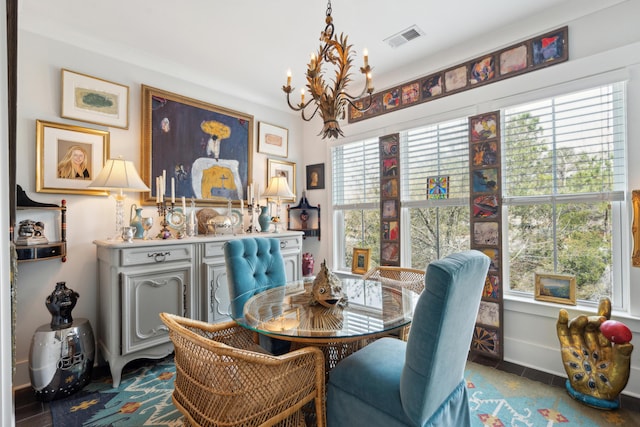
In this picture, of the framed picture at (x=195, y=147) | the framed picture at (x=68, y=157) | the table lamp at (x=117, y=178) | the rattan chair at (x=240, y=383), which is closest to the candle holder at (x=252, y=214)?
the framed picture at (x=195, y=147)

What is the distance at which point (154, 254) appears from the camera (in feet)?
7.85

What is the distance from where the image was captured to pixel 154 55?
9.29 feet

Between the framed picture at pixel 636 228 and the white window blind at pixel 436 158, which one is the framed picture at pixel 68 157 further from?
the framed picture at pixel 636 228

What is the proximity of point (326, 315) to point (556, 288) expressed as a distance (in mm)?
1976

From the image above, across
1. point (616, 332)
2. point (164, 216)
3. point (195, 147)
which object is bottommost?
point (616, 332)

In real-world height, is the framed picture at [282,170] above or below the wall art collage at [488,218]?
above

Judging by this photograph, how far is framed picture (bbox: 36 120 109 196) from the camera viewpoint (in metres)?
2.33

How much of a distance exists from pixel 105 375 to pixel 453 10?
3.92 metres

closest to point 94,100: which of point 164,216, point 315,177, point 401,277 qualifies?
point 164,216

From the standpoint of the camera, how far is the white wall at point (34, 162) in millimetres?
2266

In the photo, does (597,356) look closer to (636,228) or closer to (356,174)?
(636,228)

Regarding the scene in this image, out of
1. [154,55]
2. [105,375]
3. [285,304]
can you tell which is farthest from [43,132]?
[285,304]

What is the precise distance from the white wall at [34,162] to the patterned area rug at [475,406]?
652 mm

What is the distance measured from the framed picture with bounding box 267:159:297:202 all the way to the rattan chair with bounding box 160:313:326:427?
271cm
